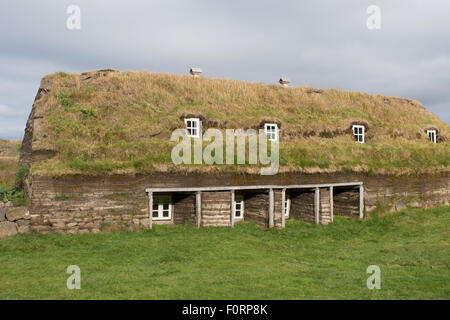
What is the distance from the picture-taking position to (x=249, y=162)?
16391mm

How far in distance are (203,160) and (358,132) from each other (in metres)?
12.4

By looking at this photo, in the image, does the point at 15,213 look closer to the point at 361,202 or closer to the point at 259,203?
the point at 259,203

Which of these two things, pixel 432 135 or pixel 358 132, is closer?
pixel 358 132

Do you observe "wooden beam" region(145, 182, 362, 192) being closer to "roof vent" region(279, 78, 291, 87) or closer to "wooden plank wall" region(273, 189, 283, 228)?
"wooden plank wall" region(273, 189, 283, 228)

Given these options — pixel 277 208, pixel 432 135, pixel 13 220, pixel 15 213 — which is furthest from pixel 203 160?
pixel 432 135

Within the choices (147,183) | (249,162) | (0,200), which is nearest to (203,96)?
(249,162)

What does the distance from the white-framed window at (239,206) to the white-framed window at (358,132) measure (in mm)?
9976

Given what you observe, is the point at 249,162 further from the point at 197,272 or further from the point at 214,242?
the point at 197,272

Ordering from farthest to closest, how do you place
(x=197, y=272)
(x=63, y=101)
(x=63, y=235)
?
(x=63, y=101) < (x=63, y=235) < (x=197, y=272)

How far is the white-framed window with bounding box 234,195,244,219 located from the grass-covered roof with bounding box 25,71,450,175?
221 centimetres

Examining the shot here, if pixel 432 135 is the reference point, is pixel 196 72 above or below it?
above

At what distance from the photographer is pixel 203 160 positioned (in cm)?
1577

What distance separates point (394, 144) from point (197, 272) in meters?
17.8
